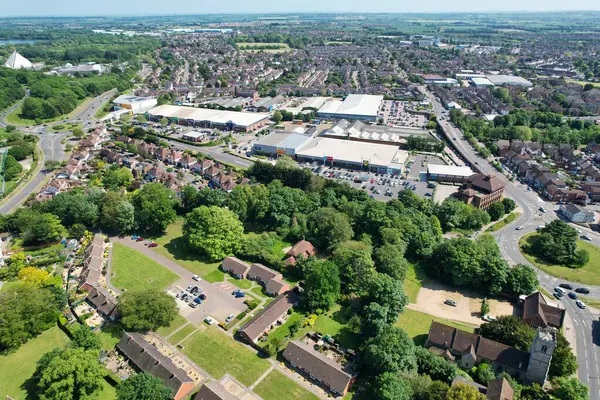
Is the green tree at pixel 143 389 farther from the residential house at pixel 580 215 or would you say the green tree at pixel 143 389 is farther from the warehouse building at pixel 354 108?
the warehouse building at pixel 354 108

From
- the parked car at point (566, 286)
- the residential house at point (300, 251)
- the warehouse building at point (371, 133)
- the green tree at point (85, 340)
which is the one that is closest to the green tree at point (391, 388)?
the residential house at point (300, 251)

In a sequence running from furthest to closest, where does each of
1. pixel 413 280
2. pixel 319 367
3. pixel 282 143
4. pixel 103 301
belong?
pixel 282 143
pixel 413 280
pixel 103 301
pixel 319 367

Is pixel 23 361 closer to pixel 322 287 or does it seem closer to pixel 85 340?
pixel 85 340

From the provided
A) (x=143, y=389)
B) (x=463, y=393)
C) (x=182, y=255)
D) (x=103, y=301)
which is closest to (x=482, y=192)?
(x=463, y=393)

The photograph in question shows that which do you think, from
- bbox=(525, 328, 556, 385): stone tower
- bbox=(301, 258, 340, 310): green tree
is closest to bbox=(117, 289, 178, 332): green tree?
bbox=(301, 258, 340, 310): green tree

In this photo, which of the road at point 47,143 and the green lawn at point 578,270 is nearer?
the green lawn at point 578,270

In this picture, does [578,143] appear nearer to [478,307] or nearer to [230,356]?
[478,307]
